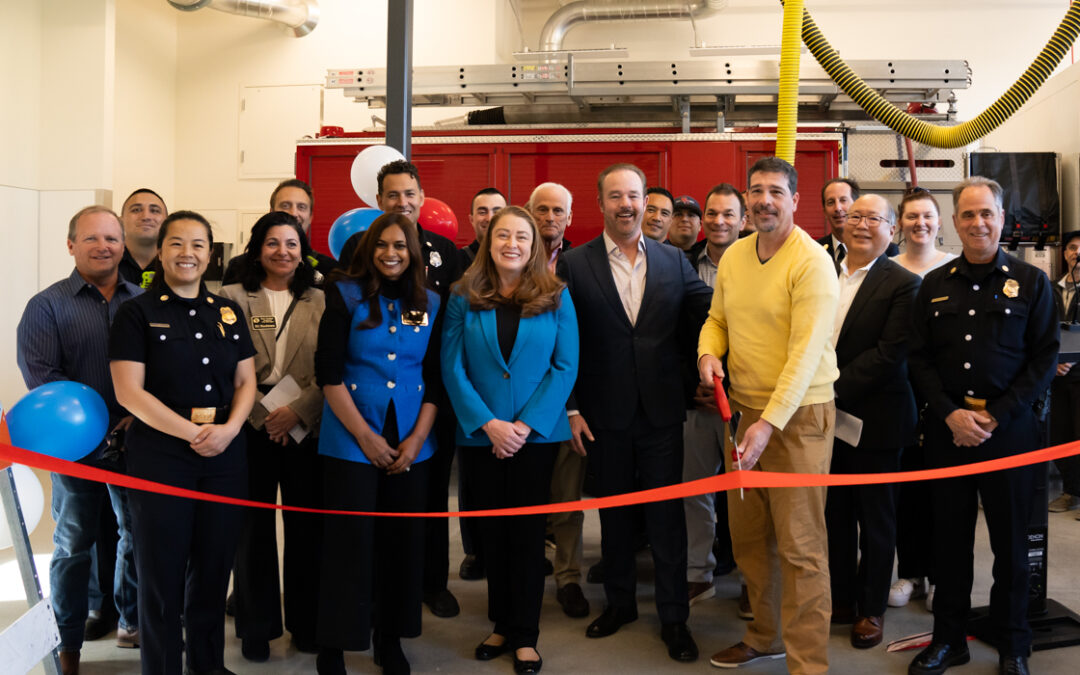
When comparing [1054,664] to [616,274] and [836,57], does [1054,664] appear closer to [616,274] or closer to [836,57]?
[616,274]

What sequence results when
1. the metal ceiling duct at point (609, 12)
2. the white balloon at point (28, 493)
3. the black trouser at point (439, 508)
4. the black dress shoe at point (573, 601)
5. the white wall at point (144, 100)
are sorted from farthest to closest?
the white wall at point (144, 100), the metal ceiling duct at point (609, 12), the black dress shoe at point (573, 601), the black trouser at point (439, 508), the white balloon at point (28, 493)

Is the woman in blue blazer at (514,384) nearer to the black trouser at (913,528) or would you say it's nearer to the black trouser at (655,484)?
the black trouser at (655,484)

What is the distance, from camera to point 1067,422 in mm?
5773

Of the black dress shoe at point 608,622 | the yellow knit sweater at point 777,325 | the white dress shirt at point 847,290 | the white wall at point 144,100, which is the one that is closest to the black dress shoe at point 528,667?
the black dress shoe at point 608,622

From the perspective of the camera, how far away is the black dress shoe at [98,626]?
131 inches

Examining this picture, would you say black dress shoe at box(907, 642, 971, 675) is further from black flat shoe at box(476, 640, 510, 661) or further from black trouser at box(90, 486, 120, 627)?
black trouser at box(90, 486, 120, 627)

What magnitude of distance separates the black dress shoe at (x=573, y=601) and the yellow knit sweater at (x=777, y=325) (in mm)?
1273

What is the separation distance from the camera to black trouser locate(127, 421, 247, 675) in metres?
2.58

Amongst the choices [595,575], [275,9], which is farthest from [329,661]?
[275,9]

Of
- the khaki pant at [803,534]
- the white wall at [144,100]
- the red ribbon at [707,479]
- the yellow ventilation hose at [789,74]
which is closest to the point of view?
the red ribbon at [707,479]

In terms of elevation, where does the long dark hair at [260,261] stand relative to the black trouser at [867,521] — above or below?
above

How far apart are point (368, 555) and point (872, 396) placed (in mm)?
2140

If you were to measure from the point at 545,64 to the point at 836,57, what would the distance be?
8.86ft

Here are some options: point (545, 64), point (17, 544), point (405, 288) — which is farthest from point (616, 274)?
point (545, 64)
